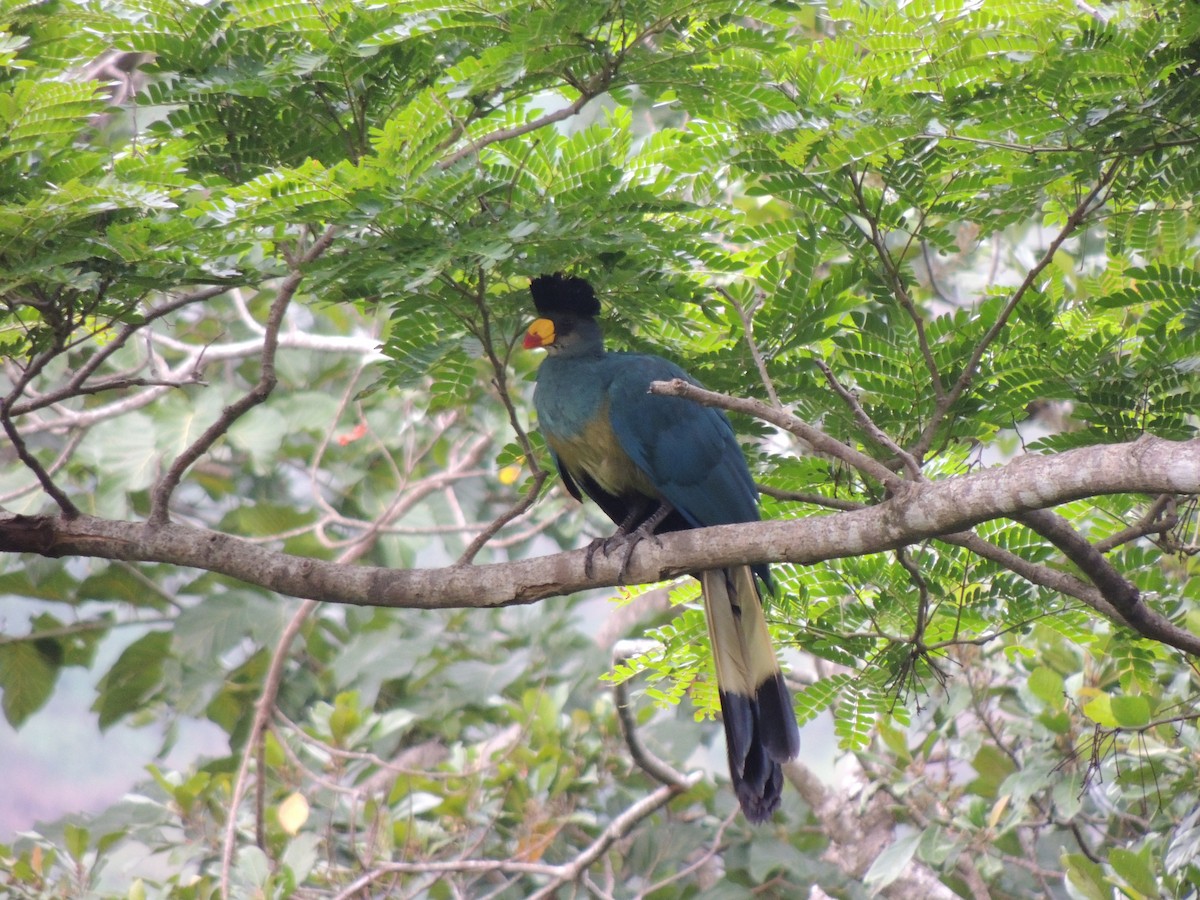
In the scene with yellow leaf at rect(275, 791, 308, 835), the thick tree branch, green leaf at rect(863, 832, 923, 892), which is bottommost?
→ green leaf at rect(863, 832, 923, 892)

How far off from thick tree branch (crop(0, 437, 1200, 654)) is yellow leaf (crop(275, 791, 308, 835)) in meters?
1.77

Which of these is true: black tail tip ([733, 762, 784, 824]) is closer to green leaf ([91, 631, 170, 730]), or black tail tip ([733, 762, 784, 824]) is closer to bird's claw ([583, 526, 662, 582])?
bird's claw ([583, 526, 662, 582])

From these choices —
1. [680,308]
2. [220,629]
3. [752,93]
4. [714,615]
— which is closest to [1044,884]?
[714,615]

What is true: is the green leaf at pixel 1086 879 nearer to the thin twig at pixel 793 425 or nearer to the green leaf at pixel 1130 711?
the green leaf at pixel 1130 711

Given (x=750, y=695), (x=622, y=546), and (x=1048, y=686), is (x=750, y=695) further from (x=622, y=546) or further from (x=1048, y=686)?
(x=1048, y=686)

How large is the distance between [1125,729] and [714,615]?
1.04 meters

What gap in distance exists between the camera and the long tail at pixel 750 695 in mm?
3039

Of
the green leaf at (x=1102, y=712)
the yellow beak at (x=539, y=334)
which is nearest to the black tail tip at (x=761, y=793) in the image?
the green leaf at (x=1102, y=712)

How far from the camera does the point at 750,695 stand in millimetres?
3074

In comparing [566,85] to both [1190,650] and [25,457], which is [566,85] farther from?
[1190,650]

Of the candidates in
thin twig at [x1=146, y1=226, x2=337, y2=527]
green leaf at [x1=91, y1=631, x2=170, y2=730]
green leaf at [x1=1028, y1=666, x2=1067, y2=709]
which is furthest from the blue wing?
green leaf at [x1=91, y1=631, x2=170, y2=730]

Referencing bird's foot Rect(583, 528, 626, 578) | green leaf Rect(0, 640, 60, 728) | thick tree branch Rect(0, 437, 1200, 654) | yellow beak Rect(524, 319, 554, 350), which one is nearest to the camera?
thick tree branch Rect(0, 437, 1200, 654)

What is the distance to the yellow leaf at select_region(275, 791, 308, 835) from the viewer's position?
172 inches

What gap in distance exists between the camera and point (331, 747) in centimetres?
461
